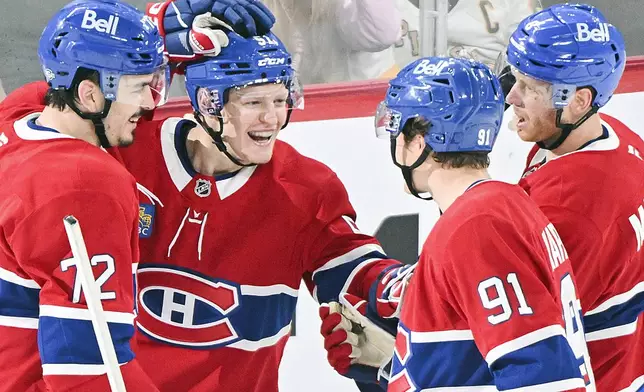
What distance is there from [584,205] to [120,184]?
923 millimetres

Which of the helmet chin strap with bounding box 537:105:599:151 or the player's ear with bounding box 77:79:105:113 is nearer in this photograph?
the player's ear with bounding box 77:79:105:113

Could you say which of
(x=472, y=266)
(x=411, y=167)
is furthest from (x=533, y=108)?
(x=472, y=266)

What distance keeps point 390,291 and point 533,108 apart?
50cm

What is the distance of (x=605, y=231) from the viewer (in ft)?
7.51

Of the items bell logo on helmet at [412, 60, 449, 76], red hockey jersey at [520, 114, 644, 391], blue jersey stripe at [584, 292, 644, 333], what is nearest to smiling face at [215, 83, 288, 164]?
bell logo on helmet at [412, 60, 449, 76]

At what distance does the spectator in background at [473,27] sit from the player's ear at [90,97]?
53.8 inches

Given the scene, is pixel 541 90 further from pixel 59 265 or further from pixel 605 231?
pixel 59 265

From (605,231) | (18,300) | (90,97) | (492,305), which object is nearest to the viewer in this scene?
(492,305)

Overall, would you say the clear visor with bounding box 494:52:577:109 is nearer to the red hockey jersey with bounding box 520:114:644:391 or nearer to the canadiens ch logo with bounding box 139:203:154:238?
the red hockey jersey with bounding box 520:114:644:391

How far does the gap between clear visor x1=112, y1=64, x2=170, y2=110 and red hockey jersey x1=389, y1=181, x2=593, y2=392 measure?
2.14ft

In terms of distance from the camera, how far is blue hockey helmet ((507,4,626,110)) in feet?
7.72

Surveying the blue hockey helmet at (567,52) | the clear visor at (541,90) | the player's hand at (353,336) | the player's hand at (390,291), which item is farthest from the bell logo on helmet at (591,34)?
the player's hand at (353,336)

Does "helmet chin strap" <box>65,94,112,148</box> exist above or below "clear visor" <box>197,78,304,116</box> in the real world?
above

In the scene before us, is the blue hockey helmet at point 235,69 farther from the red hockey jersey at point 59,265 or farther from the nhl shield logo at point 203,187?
the red hockey jersey at point 59,265
